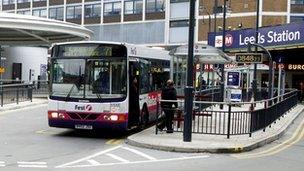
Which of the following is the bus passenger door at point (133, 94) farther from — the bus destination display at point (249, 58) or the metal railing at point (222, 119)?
the bus destination display at point (249, 58)

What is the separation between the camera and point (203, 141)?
Result: 15.5 m

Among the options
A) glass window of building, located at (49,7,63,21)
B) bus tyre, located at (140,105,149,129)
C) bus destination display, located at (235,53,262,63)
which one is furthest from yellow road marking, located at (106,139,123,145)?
glass window of building, located at (49,7,63,21)

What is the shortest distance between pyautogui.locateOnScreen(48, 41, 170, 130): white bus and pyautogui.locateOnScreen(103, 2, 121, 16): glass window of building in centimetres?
6850

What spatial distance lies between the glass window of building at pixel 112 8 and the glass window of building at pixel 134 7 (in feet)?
5.05

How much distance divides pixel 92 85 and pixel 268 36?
2298 cm

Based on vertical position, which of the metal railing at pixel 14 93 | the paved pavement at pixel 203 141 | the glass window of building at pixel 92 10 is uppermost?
the glass window of building at pixel 92 10

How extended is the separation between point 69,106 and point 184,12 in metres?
61.9

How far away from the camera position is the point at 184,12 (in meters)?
77.2

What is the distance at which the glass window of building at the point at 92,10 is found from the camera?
87.6 meters

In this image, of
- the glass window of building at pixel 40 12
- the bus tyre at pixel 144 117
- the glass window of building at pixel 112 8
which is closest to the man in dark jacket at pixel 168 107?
the bus tyre at pixel 144 117

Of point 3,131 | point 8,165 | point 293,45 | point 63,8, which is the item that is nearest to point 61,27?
point 293,45

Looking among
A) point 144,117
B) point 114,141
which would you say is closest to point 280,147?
point 114,141

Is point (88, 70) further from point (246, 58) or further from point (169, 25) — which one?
point (169, 25)

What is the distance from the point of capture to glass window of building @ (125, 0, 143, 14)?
270 ft
